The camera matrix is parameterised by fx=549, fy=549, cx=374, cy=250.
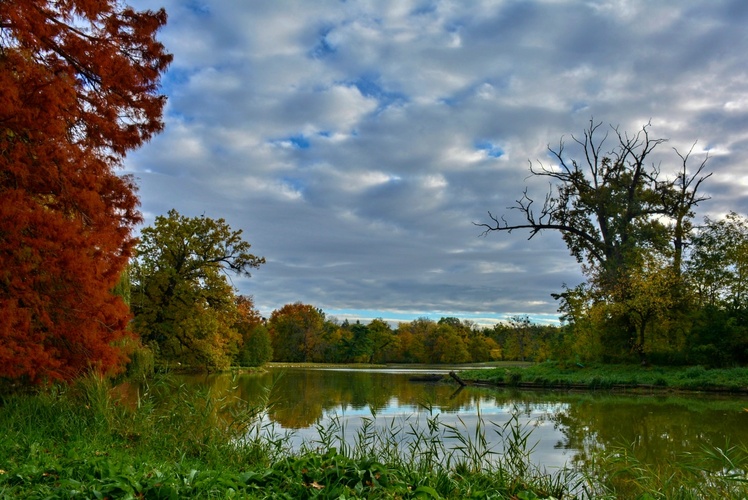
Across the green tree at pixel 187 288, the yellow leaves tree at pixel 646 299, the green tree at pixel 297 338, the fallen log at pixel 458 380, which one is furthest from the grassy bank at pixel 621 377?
the green tree at pixel 297 338

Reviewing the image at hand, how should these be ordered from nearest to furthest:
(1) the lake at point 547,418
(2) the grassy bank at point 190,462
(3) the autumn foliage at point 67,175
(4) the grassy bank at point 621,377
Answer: (2) the grassy bank at point 190,462
(3) the autumn foliage at point 67,175
(1) the lake at point 547,418
(4) the grassy bank at point 621,377

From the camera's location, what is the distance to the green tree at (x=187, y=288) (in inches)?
1065

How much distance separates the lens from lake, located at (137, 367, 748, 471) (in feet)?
25.6

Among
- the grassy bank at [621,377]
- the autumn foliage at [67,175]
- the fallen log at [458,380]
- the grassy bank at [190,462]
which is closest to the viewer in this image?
the grassy bank at [190,462]

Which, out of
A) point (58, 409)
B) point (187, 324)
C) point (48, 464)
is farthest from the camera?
point (187, 324)

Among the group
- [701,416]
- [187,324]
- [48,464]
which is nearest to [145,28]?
[48,464]

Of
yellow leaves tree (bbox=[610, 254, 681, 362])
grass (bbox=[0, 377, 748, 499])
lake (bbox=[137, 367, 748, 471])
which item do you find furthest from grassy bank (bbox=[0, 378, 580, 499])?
yellow leaves tree (bbox=[610, 254, 681, 362])

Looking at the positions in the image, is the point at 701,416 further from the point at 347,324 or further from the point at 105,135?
the point at 347,324

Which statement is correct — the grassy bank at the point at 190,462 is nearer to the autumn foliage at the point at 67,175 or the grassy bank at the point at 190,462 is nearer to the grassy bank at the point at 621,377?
the autumn foliage at the point at 67,175

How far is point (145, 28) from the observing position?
8.95 metres

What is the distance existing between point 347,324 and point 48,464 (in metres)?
82.7

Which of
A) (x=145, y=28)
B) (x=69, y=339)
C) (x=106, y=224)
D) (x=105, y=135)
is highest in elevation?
(x=145, y=28)

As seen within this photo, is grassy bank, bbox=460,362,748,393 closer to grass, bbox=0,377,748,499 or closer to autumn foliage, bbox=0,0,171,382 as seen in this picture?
grass, bbox=0,377,748,499

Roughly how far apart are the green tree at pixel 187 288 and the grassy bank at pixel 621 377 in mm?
12840
